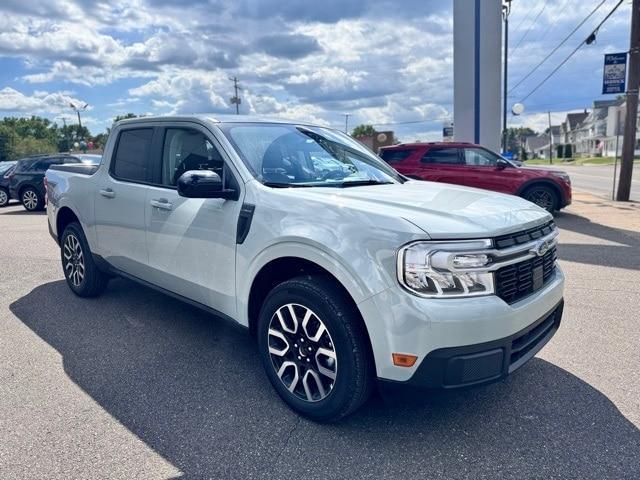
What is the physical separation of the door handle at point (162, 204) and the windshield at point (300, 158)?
0.73 metres

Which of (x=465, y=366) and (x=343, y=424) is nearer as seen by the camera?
(x=465, y=366)

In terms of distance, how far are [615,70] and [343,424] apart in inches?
554

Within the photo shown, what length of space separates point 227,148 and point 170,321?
2.07 m

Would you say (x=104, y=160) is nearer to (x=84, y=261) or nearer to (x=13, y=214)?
(x=84, y=261)

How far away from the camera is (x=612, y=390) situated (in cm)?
336

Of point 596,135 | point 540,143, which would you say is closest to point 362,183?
point 596,135

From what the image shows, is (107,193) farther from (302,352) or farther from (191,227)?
(302,352)

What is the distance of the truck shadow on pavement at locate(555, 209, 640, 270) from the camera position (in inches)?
279

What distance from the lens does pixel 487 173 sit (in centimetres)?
1131

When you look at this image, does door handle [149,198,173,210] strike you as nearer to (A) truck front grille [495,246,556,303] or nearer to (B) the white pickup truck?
(B) the white pickup truck

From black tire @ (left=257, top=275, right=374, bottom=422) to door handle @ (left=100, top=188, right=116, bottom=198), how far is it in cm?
225

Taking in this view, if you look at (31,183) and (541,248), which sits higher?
(541,248)

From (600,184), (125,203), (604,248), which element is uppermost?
(125,203)

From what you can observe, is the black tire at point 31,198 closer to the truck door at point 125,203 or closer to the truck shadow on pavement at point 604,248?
the truck door at point 125,203
